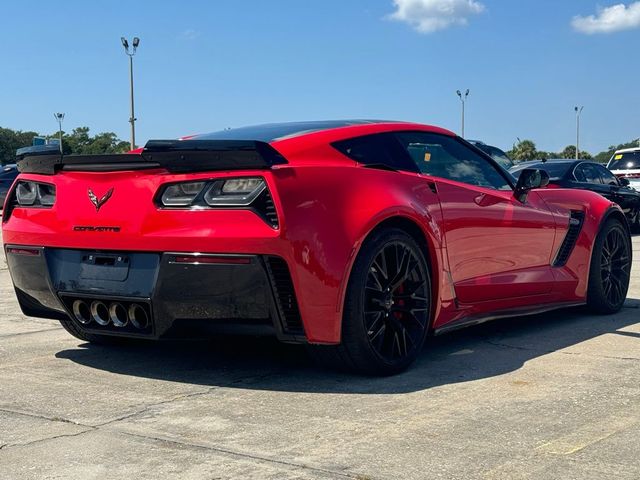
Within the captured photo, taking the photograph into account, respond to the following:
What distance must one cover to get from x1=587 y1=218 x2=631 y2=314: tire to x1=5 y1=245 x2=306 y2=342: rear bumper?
9.78 ft

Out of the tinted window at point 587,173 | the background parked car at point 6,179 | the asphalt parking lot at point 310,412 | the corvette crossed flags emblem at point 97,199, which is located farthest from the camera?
the background parked car at point 6,179

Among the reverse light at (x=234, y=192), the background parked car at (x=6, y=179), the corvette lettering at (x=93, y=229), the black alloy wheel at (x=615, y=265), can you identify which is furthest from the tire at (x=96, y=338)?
the background parked car at (x=6, y=179)

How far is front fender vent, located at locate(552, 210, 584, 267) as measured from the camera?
233 inches

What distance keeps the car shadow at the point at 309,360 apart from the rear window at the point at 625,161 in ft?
53.5

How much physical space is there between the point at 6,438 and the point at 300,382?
1.42 metres

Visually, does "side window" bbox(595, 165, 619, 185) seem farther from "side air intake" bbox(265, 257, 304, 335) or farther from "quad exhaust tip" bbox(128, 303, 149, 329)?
"quad exhaust tip" bbox(128, 303, 149, 329)

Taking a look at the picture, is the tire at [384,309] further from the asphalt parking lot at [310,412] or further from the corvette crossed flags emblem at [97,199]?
the corvette crossed flags emblem at [97,199]

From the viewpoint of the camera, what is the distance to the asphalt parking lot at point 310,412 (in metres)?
3.00

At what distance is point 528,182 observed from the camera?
5.64 m

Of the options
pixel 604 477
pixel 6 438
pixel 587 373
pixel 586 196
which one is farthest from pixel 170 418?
pixel 586 196

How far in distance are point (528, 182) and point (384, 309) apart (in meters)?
1.76

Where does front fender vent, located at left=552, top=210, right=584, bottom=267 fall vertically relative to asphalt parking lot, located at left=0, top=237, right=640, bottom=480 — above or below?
above

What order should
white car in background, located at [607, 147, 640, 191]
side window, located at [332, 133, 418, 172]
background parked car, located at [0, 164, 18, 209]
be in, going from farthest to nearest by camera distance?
1. background parked car, located at [0, 164, 18, 209]
2. white car in background, located at [607, 147, 640, 191]
3. side window, located at [332, 133, 418, 172]

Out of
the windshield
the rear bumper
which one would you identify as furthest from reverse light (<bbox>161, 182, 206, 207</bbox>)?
the windshield
